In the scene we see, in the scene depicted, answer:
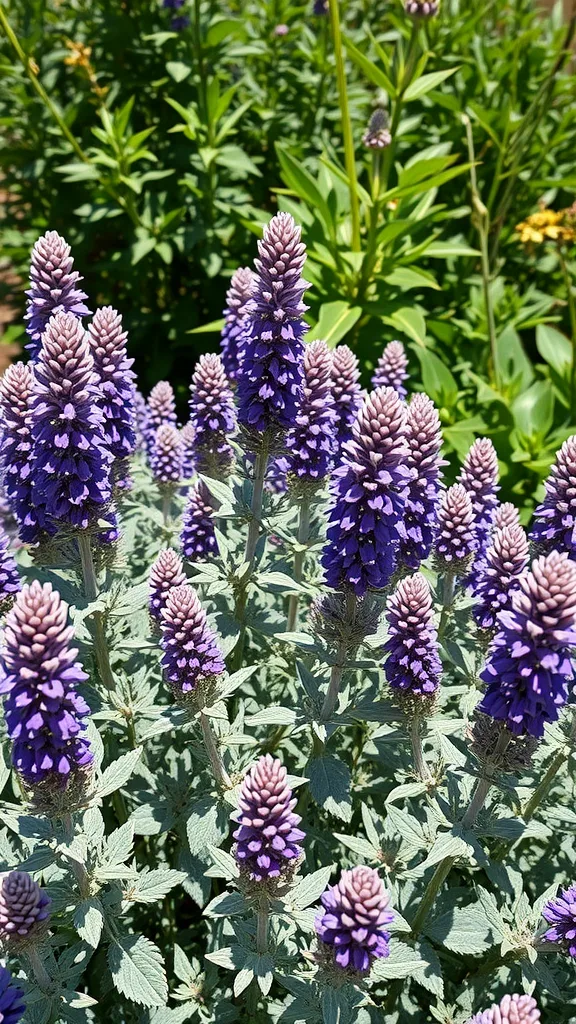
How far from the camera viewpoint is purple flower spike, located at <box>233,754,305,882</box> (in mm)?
2623

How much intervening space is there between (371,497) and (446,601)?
1456mm

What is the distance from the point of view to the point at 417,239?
290 inches

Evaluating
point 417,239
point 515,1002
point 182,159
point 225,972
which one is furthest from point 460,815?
point 182,159

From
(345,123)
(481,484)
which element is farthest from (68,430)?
(345,123)

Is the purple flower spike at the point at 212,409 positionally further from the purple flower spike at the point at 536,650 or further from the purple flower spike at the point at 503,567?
the purple flower spike at the point at 536,650

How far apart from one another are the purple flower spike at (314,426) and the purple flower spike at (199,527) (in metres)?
0.57

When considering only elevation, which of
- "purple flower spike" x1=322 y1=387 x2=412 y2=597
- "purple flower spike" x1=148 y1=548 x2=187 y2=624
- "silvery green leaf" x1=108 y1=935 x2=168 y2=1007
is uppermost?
"purple flower spike" x1=322 y1=387 x2=412 y2=597

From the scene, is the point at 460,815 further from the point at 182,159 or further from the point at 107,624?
the point at 182,159

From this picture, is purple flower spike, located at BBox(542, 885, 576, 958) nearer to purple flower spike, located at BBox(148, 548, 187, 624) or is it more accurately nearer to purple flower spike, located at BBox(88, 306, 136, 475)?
purple flower spike, located at BBox(148, 548, 187, 624)

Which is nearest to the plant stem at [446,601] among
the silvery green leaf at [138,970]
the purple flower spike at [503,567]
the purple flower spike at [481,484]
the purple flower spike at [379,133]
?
the purple flower spike at [481,484]

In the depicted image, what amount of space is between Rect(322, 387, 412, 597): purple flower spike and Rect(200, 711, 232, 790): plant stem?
79cm

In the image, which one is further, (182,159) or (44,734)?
(182,159)

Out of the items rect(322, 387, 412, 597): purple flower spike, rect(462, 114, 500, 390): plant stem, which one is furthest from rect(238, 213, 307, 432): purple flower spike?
rect(462, 114, 500, 390): plant stem

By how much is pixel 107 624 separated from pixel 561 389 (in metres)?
4.92
